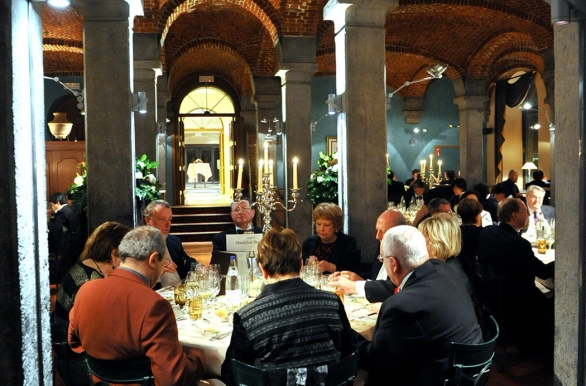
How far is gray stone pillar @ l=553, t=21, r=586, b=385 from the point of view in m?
2.75

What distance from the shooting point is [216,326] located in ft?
11.3

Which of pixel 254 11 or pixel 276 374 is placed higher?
pixel 254 11

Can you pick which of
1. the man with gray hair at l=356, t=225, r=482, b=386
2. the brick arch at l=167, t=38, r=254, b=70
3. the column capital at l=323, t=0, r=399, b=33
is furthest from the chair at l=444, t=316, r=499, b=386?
the brick arch at l=167, t=38, r=254, b=70

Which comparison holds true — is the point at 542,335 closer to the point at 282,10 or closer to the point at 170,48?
the point at 282,10

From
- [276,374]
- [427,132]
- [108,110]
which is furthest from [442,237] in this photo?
[427,132]

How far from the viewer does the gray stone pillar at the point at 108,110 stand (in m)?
6.00

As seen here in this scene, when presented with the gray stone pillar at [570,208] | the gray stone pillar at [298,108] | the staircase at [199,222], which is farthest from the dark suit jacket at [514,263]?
the staircase at [199,222]

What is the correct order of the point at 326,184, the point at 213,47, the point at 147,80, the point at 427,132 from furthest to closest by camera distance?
1. the point at 427,132
2. the point at 213,47
3. the point at 147,80
4. the point at 326,184

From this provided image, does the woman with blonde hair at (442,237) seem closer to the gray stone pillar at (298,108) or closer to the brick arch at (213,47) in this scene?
the gray stone pillar at (298,108)

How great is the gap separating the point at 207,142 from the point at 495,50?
1883 centimetres

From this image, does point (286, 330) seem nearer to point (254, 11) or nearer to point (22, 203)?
point (22, 203)

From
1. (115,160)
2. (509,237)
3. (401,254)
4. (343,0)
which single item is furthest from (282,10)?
(401,254)

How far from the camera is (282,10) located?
9445 millimetres

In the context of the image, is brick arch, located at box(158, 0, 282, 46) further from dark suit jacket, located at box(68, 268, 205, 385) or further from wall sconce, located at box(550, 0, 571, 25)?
dark suit jacket, located at box(68, 268, 205, 385)
